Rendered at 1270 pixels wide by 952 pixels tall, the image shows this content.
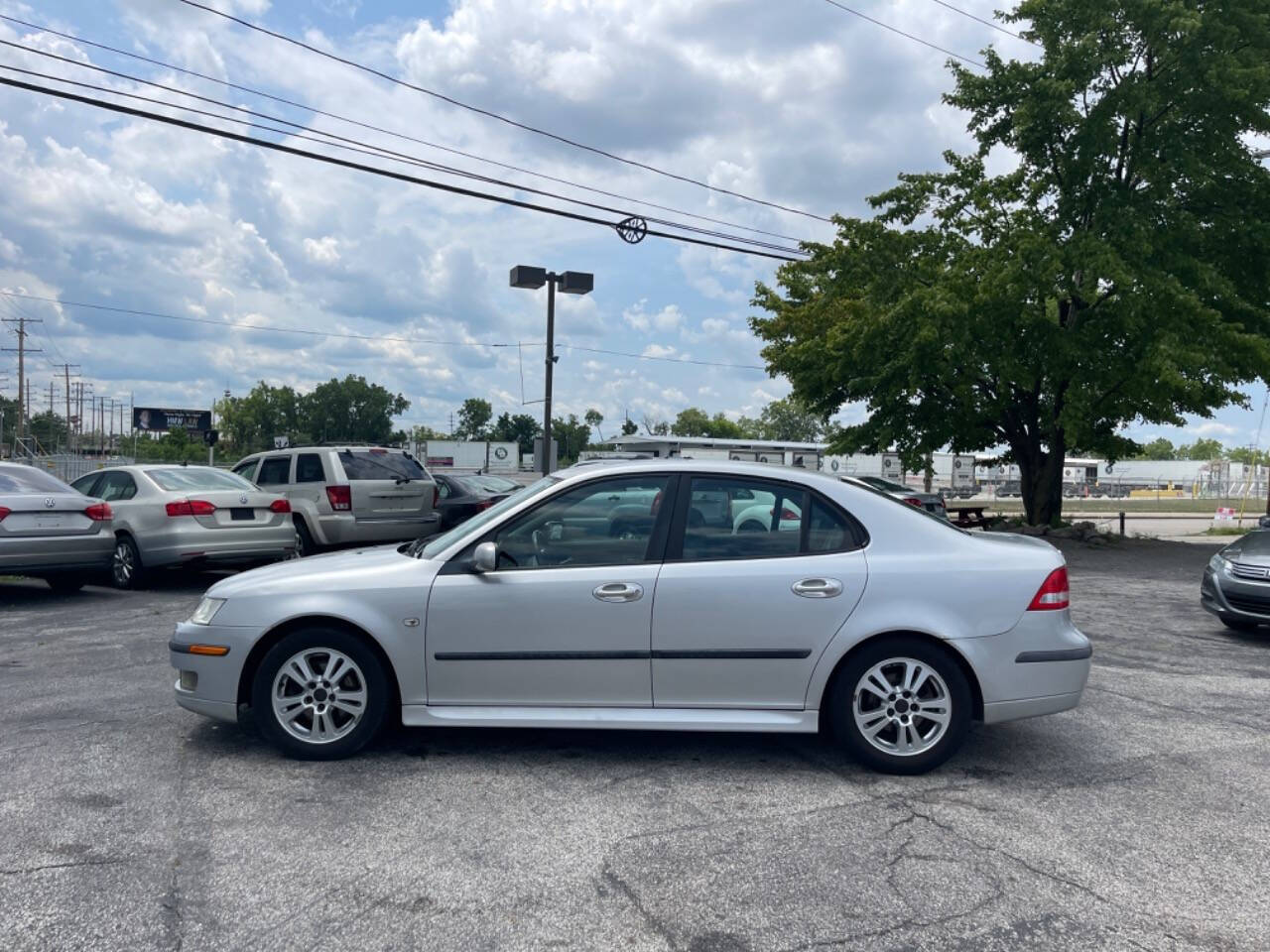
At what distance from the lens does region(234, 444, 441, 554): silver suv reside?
13992mm

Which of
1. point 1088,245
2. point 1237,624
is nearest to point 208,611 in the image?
point 1237,624

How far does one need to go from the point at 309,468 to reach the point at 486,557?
10.1 m

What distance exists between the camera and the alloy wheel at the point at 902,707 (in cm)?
497

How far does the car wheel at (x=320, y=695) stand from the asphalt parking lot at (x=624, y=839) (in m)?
0.14

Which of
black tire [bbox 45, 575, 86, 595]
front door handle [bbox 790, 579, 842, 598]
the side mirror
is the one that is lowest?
black tire [bbox 45, 575, 86, 595]

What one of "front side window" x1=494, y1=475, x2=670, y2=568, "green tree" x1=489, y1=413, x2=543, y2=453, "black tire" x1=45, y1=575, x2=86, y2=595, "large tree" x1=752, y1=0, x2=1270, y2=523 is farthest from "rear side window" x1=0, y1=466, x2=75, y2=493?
"green tree" x1=489, y1=413, x2=543, y2=453

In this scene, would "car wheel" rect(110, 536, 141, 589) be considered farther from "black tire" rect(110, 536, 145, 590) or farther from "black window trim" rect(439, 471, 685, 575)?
"black window trim" rect(439, 471, 685, 575)

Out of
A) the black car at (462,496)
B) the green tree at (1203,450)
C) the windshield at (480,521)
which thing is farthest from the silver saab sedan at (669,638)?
the green tree at (1203,450)

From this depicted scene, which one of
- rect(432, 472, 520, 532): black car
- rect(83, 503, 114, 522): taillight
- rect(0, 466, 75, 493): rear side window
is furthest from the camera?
rect(432, 472, 520, 532): black car

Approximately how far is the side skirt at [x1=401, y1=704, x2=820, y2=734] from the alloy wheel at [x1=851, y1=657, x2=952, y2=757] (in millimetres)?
269

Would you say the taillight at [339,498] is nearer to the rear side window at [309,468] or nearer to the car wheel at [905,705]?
the rear side window at [309,468]

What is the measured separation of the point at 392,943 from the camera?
129 inches

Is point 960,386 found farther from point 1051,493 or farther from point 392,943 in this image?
point 392,943

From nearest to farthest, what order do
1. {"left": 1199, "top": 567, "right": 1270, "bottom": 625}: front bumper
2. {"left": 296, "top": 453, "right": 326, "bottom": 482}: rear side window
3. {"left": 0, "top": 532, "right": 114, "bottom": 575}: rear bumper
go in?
{"left": 1199, "top": 567, "right": 1270, "bottom": 625}: front bumper
{"left": 0, "top": 532, "right": 114, "bottom": 575}: rear bumper
{"left": 296, "top": 453, "right": 326, "bottom": 482}: rear side window
